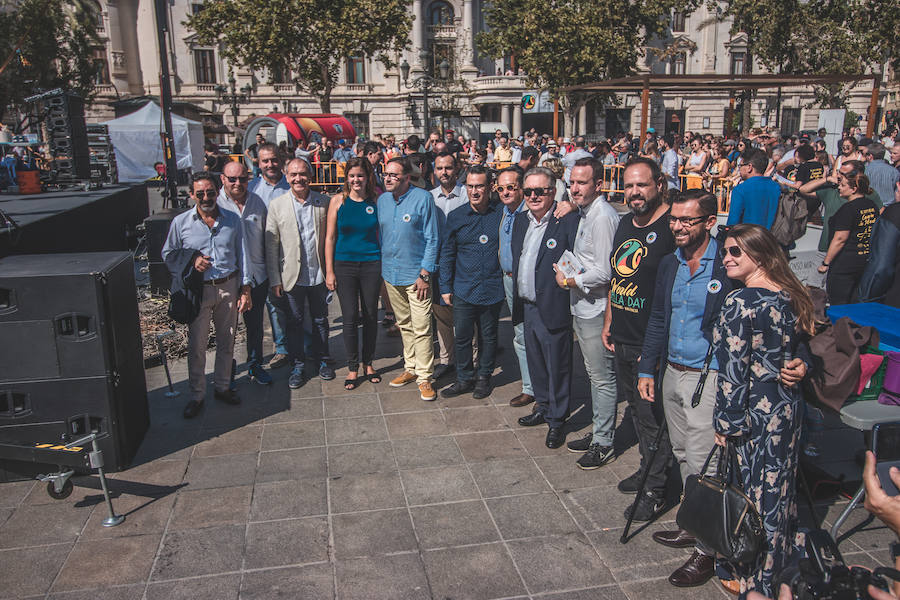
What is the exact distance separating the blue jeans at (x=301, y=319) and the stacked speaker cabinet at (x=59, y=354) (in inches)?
72.7

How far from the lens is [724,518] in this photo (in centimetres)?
292

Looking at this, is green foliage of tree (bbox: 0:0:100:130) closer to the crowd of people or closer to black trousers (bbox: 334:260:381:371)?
the crowd of people

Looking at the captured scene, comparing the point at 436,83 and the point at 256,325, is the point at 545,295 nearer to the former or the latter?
the point at 256,325

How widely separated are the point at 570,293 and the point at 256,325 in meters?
3.05

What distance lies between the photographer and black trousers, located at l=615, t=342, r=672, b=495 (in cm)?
411

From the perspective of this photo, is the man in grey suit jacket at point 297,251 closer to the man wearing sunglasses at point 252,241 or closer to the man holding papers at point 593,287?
the man wearing sunglasses at point 252,241

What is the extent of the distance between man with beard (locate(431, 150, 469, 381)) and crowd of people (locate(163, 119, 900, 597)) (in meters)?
0.02

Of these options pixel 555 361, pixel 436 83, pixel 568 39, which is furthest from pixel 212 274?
pixel 436 83

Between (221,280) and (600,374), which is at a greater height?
(221,280)

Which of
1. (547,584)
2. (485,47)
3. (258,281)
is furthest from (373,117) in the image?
(547,584)

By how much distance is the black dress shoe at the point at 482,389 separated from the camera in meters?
6.06

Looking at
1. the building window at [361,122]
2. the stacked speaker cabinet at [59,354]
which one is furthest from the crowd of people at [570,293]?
the building window at [361,122]

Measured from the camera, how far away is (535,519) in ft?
13.4

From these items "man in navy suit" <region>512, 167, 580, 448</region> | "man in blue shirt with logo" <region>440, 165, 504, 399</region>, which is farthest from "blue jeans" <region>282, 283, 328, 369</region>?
"man in navy suit" <region>512, 167, 580, 448</region>
